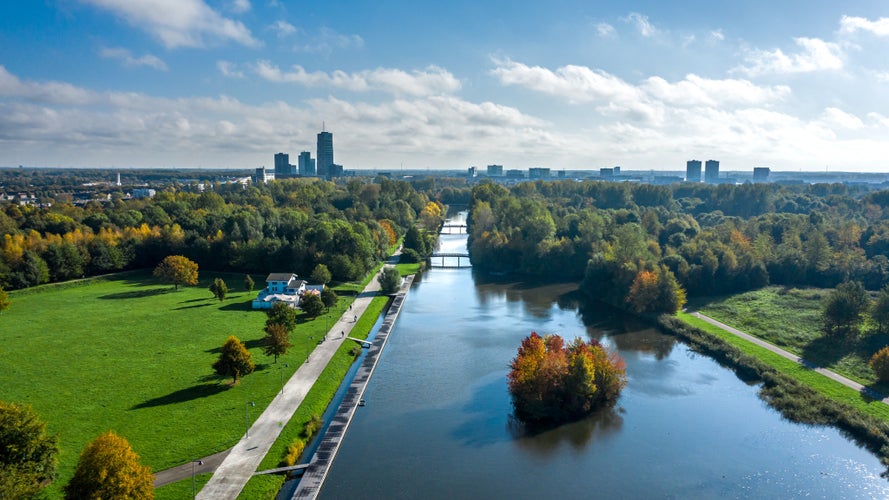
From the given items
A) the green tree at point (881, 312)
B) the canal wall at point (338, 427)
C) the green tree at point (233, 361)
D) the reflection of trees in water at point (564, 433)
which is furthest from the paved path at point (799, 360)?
the green tree at point (233, 361)

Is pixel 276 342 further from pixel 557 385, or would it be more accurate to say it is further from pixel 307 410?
pixel 557 385

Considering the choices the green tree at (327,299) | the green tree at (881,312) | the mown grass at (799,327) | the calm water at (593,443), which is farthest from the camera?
the green tree at (327,299)

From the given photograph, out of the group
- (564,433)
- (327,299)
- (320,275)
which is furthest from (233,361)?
(320,275)

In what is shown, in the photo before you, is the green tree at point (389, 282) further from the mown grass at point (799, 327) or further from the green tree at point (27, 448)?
the green tree at point (27, 448)

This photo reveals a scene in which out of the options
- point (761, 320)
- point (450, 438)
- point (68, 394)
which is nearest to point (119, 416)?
point (68, 394)

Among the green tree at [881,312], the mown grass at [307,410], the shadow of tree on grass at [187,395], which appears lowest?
the mown grass at [307,410]

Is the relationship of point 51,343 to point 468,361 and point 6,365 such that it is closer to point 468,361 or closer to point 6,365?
point 6,365

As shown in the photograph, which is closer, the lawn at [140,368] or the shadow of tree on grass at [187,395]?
the lawn at [140,368]
